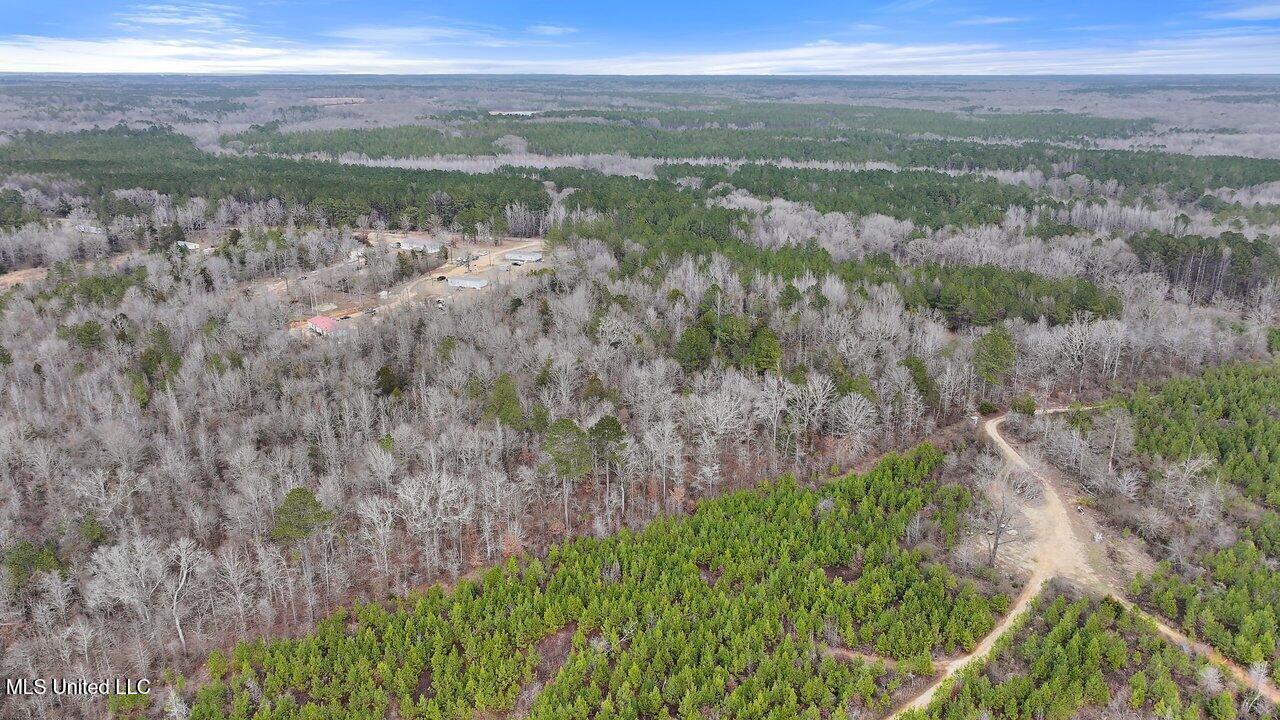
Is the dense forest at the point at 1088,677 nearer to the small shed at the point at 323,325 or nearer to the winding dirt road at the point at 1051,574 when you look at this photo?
→ the winding dirt road at the point at 1051,574

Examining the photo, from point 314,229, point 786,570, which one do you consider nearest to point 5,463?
point 786,570

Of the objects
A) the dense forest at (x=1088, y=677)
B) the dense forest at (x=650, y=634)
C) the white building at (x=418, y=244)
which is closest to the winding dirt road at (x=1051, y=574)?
the dense forest at (x=1088, y=677)

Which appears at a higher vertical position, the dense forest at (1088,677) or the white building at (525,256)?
the white building at (525,256)

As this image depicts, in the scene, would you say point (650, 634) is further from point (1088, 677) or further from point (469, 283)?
point (469, 283)

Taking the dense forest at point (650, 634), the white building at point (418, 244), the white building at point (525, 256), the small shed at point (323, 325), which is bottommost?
the dense forest at point (650, 634)

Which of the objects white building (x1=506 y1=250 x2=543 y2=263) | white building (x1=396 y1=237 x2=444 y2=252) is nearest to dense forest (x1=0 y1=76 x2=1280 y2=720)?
white building (x1=396 y1=237 x2=444 y2=252)

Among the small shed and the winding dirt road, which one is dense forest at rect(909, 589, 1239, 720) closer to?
the winding dirt road
